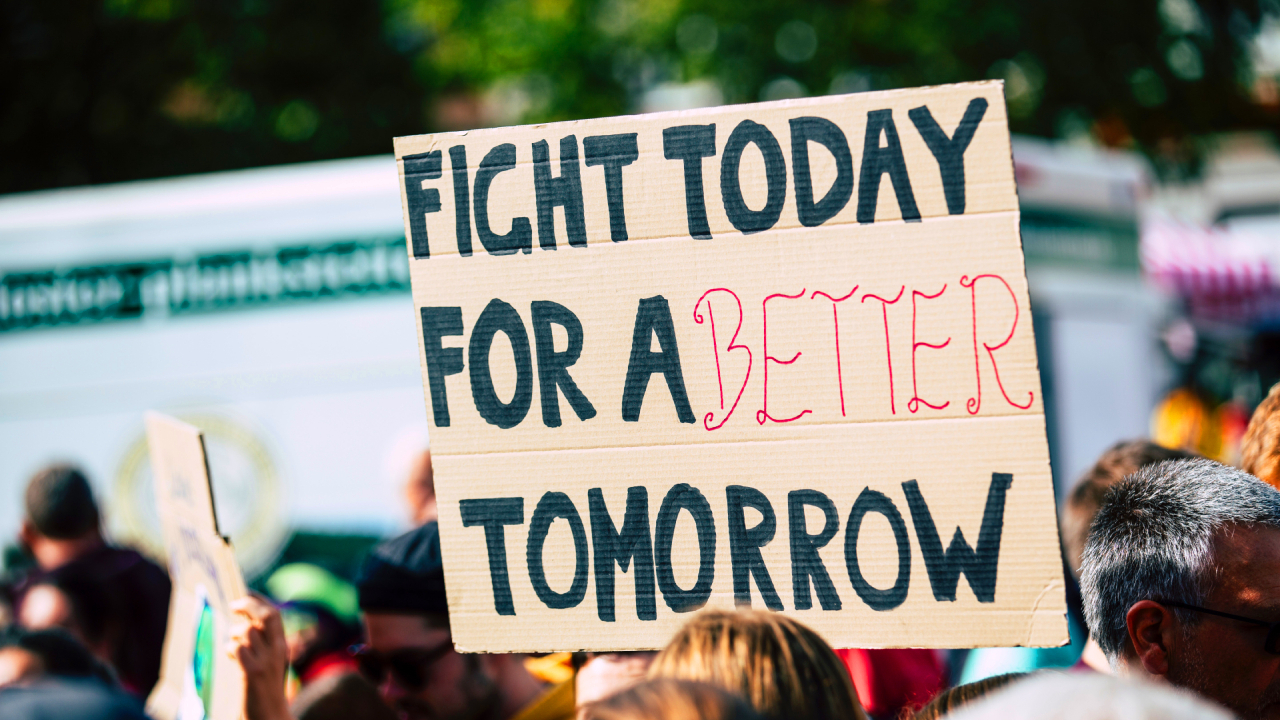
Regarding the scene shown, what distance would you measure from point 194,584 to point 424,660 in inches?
20.9

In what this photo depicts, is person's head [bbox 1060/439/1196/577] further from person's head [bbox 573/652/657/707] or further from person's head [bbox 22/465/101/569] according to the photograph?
person's head [bbox 22/465/101/569]

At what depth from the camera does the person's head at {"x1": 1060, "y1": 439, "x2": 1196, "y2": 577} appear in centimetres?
267

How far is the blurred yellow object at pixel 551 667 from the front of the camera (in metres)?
2.85

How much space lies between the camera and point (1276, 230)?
17.4 metres

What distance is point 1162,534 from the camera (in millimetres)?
1803

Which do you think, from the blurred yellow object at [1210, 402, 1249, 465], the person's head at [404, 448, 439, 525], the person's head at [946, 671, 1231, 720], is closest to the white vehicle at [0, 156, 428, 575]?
the person's head at [404, 448, 439, 525]

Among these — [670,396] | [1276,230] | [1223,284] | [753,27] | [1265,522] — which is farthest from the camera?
[1276,230]

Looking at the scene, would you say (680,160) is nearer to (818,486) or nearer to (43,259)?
(818,486)

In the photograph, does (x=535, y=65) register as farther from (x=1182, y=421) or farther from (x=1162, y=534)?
(x=1162, y=534)

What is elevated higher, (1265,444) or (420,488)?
(1265,444)

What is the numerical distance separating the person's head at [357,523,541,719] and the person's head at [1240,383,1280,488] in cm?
165

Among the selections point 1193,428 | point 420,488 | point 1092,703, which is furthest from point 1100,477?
point 1193,428

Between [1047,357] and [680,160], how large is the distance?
5.60m

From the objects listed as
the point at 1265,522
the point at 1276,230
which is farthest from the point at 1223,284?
the point at 1265,522
